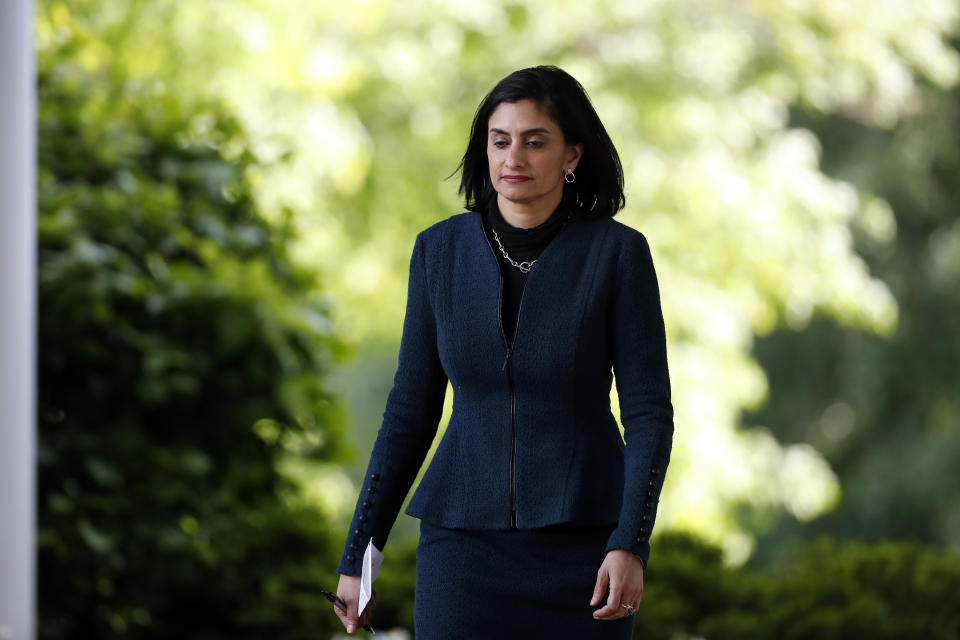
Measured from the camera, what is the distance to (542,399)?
6.23 feet

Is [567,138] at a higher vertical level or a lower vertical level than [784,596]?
higher

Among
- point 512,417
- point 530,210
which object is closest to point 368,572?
point 512,417

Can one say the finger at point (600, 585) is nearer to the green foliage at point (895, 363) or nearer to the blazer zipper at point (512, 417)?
the blazer zipper at point (512, 417)

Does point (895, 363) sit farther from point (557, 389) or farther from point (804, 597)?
point (557, 389)

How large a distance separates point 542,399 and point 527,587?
11.3 inches

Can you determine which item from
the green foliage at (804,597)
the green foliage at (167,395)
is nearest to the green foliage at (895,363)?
the green foliage at (804,597)

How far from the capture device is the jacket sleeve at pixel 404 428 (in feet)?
6.64

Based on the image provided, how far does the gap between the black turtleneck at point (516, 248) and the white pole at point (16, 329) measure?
8.04 ft

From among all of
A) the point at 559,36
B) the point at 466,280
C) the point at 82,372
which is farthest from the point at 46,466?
the point at 559,36

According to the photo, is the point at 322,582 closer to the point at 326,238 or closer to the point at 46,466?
the point at 46,466

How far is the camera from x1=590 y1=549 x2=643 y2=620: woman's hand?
5.86ft

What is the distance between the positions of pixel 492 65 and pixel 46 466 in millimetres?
4240

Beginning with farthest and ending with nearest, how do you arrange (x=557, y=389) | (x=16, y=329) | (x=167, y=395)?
(x=167, y=395) < (x=16, y=329) < (x=557, y=389)

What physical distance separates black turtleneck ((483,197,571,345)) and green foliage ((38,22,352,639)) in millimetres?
2447
